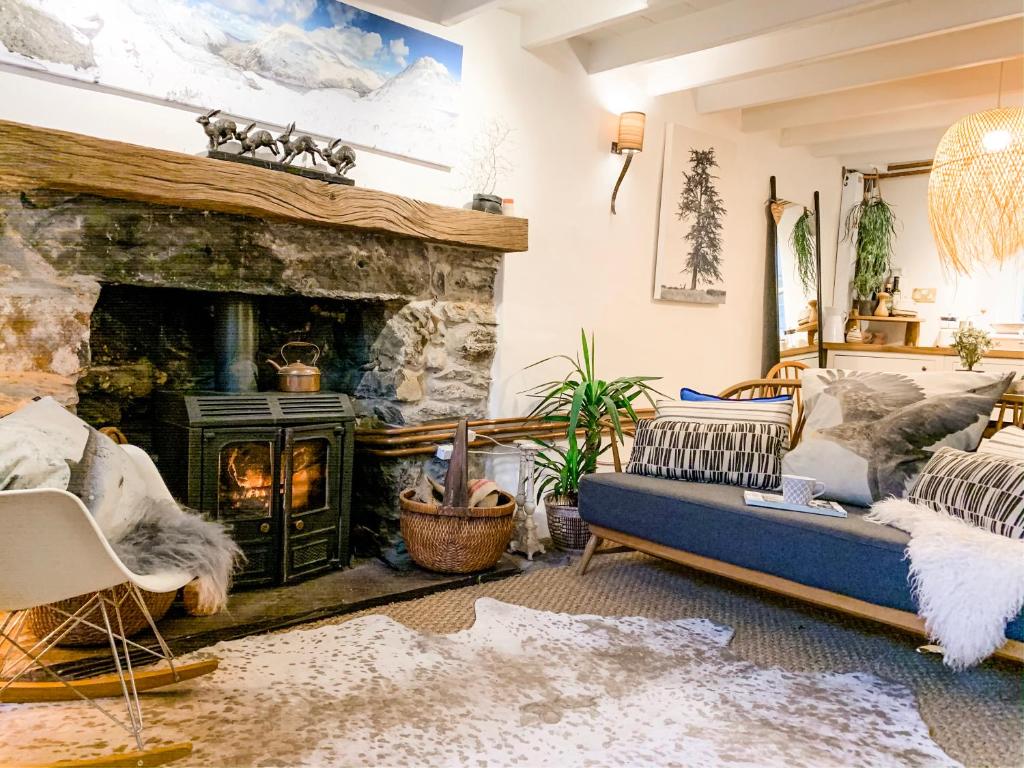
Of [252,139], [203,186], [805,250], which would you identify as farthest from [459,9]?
[805,250]

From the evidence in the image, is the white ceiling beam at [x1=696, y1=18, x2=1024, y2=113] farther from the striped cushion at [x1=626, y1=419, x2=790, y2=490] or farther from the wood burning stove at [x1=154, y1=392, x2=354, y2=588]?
the wood burning stove at [x1=154, y1=392, x2=354, y2=588]

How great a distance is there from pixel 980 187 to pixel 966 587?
7.96 ft

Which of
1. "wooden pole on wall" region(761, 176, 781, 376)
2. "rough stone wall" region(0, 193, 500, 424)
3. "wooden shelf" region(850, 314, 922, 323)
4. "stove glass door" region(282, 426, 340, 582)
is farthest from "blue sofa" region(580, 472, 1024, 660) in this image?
"wooden shelf" region(850, 314, 922, 323)

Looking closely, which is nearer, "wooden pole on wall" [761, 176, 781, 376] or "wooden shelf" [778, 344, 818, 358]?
"wooden pole on wall" [761, 176, 781, 376]

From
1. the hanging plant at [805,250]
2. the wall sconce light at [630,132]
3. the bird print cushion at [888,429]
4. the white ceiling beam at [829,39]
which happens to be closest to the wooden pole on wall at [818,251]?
the hanging plant at [805,250]

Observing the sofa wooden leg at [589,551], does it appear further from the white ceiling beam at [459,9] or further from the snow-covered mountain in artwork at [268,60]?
the white ceiling beam at [459,9]

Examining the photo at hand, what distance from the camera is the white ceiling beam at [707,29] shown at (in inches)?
121

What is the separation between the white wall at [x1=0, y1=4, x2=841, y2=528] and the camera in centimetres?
337

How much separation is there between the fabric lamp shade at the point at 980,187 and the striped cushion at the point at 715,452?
1.62m

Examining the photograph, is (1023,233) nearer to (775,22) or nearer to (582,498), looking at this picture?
(775,22)

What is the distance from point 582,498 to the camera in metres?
3.01

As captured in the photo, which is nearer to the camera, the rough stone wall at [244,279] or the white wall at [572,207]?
the rough stone wall at [244,279]

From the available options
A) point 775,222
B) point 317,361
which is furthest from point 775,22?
point 317,361

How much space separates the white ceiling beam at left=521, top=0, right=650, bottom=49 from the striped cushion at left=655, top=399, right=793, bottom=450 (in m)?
1.65
